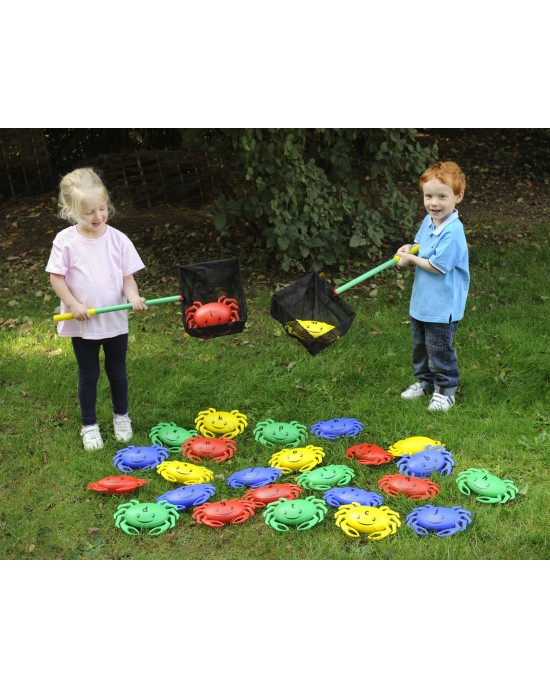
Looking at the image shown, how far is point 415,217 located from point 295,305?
13.1ft

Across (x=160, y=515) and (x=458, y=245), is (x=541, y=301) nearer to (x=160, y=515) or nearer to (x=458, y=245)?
(x=458, y=245)

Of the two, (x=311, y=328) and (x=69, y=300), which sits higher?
(x=69, y=300)

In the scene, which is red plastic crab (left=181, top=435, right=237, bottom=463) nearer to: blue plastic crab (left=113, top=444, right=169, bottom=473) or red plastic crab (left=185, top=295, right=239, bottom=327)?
blue plastic crab (left=113, top=444, right=169, bottom=473)

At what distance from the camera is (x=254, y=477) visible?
377 cm

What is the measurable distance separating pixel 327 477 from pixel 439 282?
4.15 feet

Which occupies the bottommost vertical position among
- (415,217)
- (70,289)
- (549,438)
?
(549,438)

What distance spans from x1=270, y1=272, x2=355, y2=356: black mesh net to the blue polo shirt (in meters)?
0.49

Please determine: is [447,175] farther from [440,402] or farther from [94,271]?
[94,271]

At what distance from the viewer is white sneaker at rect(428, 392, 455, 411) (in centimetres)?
437

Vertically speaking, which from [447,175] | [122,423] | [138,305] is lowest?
[122,423]

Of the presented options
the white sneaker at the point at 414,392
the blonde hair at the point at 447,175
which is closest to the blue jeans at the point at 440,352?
the white sneaker at the point at 414,392

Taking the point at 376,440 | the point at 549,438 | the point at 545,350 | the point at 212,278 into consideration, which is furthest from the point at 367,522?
the point at 545,350

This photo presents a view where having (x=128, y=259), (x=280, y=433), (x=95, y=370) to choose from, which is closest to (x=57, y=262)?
(x=128, y=259)

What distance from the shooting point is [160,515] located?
351 cm
